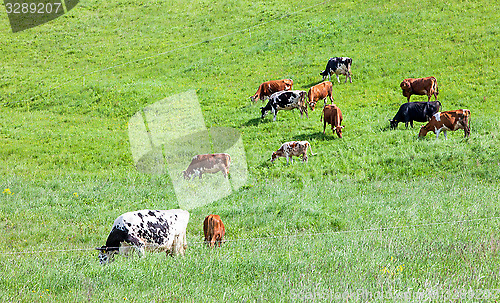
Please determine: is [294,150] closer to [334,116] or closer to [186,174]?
[334,116]

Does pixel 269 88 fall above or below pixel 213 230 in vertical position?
above

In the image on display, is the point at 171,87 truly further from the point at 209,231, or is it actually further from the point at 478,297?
the point at 478,297

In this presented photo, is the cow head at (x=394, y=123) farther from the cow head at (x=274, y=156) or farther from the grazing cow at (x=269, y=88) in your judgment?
the grazing cow at (x=269, y=88)

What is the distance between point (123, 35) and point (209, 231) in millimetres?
43377

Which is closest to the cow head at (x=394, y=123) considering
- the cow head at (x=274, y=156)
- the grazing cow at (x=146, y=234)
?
the cow head at (x=274, y=156)

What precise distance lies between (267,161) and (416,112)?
291 inches

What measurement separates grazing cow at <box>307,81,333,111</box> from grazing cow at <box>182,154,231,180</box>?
9.04 metres

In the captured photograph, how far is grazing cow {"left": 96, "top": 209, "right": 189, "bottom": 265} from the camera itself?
6.55 meters

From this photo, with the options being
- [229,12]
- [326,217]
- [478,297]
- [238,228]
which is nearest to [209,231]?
[238,228]

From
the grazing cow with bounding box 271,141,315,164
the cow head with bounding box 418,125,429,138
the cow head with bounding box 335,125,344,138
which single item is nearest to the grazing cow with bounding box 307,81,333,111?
the cow head with bounding box 335,125,344,138

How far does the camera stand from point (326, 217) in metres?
9.58

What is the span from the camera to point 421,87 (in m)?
21.8

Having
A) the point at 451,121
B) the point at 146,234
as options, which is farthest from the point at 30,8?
the point at 146,234

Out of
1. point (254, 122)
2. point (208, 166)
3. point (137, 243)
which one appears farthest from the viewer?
point (254, 122)
